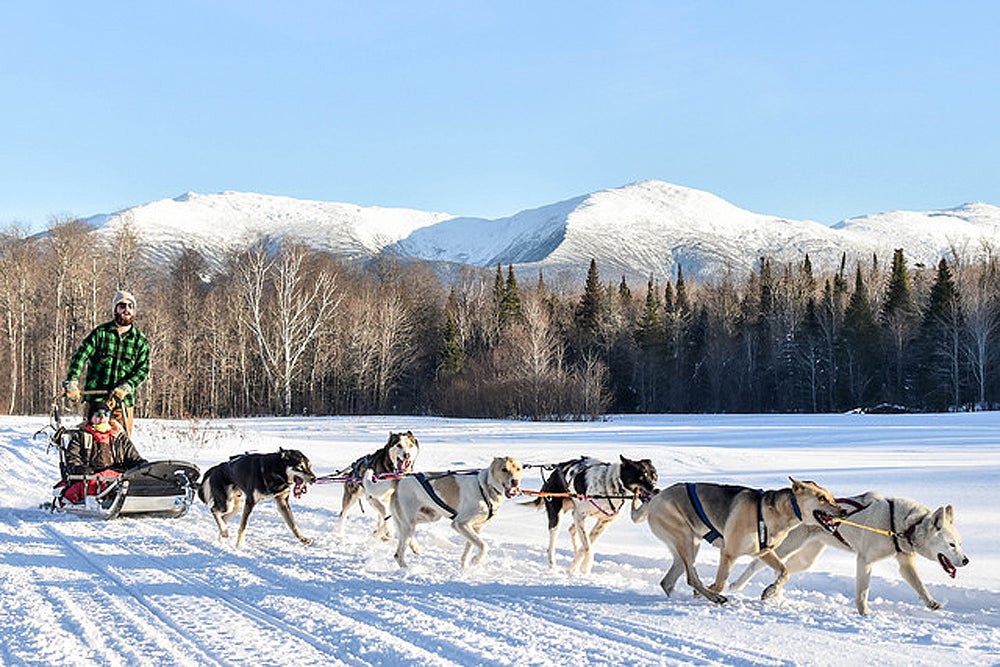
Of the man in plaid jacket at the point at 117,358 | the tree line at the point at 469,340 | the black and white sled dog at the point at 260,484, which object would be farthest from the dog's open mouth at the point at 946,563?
the tree line at the point at 469,340

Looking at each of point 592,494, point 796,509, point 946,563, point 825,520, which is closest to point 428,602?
point 592,494

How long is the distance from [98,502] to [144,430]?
14.2 metres

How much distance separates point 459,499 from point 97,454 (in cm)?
456

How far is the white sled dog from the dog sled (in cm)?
645

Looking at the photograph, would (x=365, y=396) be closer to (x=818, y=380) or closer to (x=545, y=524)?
(x=818, y=380)

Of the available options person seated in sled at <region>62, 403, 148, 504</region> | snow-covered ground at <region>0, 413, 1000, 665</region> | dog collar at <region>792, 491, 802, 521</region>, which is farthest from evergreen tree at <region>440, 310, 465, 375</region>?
dog collar at <region>792, 491, 802, 521</region>

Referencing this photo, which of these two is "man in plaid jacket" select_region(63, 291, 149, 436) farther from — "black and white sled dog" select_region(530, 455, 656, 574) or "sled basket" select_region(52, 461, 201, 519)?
"black and white sled dog" select_region(530, 455, 656, 574)

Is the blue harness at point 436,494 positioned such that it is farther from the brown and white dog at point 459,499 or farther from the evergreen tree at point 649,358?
the evergreen tree at point 649,358

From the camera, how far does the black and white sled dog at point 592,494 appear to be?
7539 millimetres

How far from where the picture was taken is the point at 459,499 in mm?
7676

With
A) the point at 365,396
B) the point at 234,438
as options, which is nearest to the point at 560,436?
the point at 234,438

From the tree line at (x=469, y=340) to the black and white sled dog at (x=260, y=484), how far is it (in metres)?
33.9

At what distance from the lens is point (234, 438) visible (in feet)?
68.5

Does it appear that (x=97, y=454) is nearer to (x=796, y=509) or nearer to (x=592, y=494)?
(x=592, y=494)
